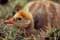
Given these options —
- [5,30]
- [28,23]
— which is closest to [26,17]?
[28,23]

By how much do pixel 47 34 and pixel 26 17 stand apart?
0.34m

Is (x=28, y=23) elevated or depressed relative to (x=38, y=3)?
depressed

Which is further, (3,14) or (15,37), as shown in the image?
(3,14)

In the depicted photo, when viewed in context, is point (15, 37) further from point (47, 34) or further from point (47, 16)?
point (47, 16)

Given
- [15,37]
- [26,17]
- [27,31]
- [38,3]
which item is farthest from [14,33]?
[38,3]

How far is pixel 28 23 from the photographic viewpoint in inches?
58.5

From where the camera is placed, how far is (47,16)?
1732 millimetres

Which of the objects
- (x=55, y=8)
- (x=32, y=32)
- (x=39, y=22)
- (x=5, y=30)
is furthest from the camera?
(x=55, y=8)

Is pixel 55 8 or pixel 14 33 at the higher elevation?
pixel 55 8

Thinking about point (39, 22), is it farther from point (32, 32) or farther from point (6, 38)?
point (6, 38)

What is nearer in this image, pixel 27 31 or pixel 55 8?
pixel 27 31

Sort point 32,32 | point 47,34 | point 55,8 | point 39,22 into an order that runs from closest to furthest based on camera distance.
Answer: point 47,34
point 32,32
point 39,22
point 55,8

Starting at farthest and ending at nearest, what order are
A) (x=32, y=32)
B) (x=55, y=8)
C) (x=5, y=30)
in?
(x=55, y=8), (x=32, y=32), (x=5, y=30)

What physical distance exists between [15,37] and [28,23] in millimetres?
254
